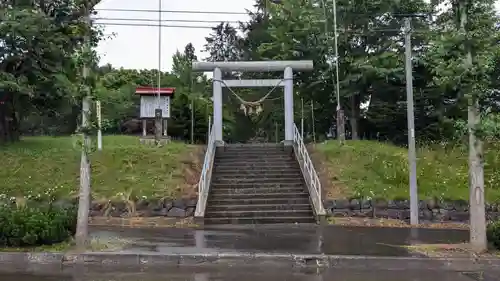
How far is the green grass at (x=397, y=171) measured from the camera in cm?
1800

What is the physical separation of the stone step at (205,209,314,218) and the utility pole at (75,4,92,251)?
18.8 ft

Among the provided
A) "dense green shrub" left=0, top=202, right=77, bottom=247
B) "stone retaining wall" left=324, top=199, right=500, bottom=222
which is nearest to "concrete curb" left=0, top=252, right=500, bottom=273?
"dense green shrub" left=0, top=202, right=77, bottom=247

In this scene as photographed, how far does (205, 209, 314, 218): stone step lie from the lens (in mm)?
16234

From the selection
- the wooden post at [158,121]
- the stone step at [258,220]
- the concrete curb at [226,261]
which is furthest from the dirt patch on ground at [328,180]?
the concrete curb at [226,261]

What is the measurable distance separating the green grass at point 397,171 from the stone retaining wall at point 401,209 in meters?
0.34

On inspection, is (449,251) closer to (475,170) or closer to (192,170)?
(475,170)

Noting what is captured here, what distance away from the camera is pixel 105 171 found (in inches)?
757

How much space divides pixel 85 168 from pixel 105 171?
8.42 m

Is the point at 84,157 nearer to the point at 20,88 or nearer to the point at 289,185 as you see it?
the point at 289,185

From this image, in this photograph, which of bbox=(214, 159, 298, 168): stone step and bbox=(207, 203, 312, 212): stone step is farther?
bbox=(214, 159, 298, 168): stone step

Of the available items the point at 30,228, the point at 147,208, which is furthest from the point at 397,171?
the point at 30,228

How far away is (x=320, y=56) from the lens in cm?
2848

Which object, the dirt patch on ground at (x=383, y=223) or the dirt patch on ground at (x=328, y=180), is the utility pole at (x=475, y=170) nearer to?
the dirt patch on ground at (x=383, y=223)

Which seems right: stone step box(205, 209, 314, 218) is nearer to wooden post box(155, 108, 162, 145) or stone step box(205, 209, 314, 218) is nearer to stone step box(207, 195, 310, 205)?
stone step box(207, 195, 310, 205)
